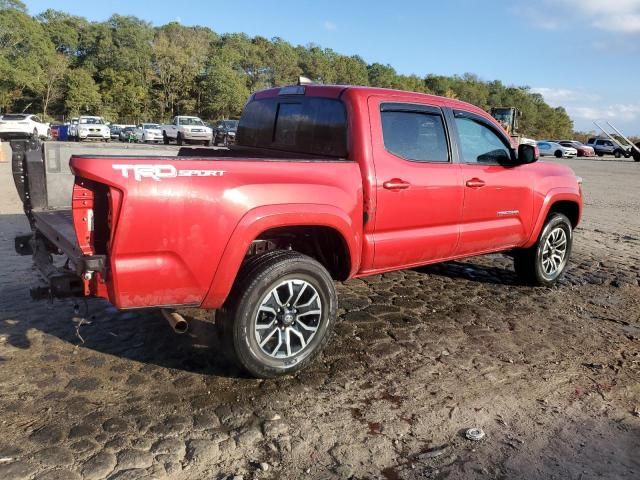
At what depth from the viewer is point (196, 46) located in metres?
83.1

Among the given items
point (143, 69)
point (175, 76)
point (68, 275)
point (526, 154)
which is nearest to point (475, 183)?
point (526, 154)

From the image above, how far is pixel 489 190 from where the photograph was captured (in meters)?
4.82

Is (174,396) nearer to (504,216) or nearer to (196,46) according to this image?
(504,216)

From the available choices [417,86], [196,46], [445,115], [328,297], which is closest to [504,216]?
[445,115]

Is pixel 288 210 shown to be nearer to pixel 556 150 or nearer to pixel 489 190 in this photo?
pixel 489 190

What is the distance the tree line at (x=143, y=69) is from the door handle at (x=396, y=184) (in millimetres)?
46553

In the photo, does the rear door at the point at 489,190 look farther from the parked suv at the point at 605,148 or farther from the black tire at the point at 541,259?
the parked suv at the point at 605,148

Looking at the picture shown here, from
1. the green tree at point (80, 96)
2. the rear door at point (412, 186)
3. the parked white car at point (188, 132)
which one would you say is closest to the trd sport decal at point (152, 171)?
the rear door at point (412, 186)

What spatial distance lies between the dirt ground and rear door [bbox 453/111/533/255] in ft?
2.30

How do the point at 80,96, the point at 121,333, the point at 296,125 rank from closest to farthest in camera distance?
the point at 121,333 → the point at 296,125 → the point at 80,96

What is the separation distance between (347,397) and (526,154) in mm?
2983

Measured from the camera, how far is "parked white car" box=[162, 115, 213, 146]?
31.7 metres

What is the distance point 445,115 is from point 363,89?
94cm

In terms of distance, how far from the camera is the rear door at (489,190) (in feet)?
15.4
